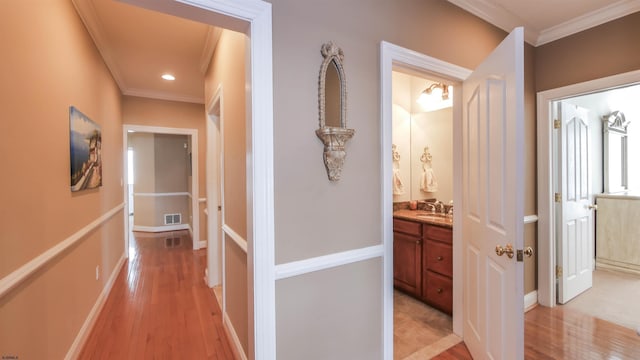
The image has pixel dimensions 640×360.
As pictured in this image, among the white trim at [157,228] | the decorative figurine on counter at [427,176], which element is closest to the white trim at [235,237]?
the decorative figurine on counter at [427,176]

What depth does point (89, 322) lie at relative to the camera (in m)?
2.30

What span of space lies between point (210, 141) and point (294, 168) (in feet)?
7.22

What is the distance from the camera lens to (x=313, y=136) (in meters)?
1.33

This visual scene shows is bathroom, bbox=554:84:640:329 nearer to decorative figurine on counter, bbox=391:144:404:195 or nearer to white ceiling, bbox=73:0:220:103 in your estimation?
decorative figurine on counter, bbox=391:144:404:195

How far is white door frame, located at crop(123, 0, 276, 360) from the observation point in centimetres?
117

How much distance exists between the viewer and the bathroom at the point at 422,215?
223 centimetres

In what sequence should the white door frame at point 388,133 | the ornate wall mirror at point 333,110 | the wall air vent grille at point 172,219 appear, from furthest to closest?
1. the wall air vent grille at point 172,219
2. the white door frame at point 388,133
3. the ornate wall mirror at point 333,110

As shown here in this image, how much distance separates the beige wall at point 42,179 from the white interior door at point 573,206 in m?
4.09

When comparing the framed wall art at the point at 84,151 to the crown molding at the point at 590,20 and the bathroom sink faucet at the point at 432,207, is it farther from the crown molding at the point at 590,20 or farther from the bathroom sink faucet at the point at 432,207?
the crown molding at the point at 590,20

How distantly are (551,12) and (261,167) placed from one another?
2773mm

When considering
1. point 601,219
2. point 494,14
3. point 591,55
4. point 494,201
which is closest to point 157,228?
point 494,201

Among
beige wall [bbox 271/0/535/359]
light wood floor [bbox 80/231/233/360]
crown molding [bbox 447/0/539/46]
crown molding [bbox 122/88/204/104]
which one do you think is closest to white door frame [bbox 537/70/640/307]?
crown molding [bbox 447/0/539/46]

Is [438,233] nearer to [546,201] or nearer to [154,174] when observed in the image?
[546,201]

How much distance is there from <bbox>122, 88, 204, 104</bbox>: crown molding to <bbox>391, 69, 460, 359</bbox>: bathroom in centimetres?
345
